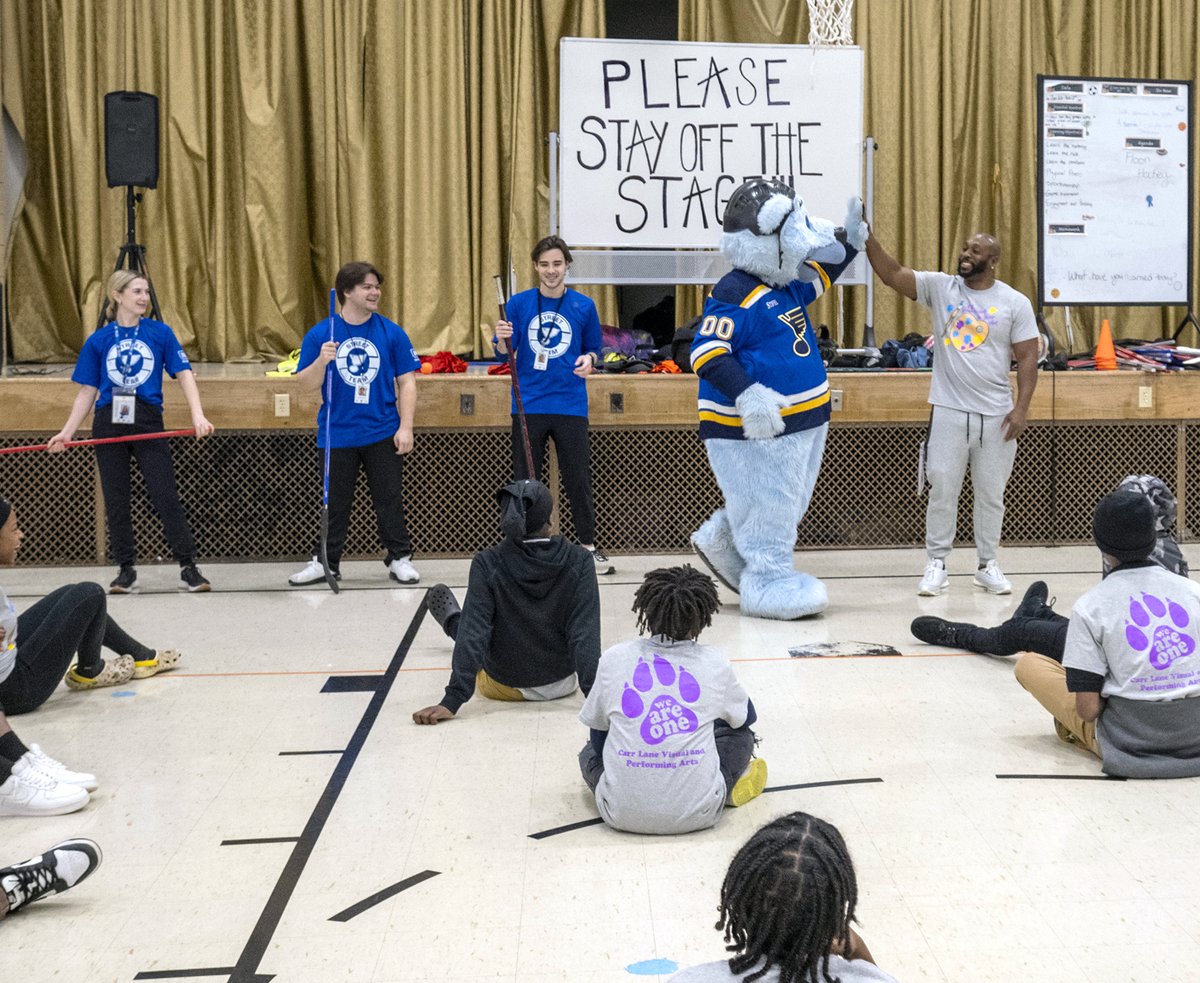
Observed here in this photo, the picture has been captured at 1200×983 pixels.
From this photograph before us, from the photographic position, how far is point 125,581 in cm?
602

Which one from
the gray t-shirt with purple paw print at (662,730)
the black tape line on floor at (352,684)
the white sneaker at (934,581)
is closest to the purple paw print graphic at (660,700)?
the gray t-shirt with purple paw print at (662,730)

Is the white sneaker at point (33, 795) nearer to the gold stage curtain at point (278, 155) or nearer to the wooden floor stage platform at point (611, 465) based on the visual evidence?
the wooden floor stage platform at point (611, 465)

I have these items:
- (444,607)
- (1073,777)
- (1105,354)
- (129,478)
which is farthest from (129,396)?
(1105,354)

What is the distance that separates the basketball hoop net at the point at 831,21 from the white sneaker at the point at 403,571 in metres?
3.59

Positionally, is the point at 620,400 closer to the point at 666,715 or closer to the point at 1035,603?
the point at 1035,603

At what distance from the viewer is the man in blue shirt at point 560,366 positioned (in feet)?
20.3

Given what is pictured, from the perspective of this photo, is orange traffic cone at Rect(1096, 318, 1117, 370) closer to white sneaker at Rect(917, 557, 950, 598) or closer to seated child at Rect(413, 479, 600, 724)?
white sneaker at Rect(917, 557, 950, 598)

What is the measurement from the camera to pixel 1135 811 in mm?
3348

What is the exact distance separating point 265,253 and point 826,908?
23.0ft

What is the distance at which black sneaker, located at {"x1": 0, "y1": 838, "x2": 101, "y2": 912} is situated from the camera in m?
2.85

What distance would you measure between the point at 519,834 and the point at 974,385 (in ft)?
10.4

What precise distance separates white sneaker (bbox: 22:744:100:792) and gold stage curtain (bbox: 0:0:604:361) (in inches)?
188

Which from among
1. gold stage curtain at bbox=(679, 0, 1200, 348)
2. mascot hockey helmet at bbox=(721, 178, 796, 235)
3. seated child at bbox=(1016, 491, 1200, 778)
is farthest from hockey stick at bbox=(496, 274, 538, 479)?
seated child at bbox=(1016, 491, 1200, 778)

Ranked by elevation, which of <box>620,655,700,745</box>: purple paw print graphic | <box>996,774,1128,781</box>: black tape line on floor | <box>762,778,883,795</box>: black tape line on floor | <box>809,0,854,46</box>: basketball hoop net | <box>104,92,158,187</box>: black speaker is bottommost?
<box>762,778,883,795</box>: black tape line on floor
